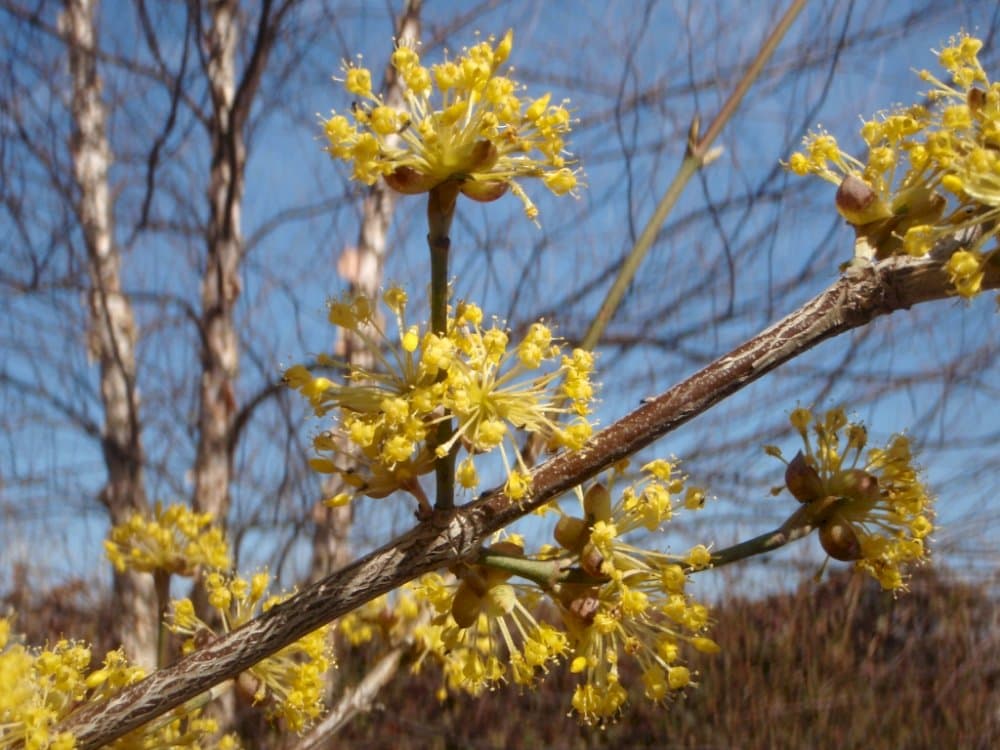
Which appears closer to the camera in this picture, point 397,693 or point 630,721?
point 630,721

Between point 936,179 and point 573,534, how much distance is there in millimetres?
405

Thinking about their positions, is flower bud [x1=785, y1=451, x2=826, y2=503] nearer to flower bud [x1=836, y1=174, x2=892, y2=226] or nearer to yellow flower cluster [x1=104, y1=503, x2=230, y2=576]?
flower bud [x1=836, y1=174, x2=892, y2=226]

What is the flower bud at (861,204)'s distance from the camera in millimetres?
663

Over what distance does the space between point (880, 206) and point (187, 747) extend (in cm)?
81

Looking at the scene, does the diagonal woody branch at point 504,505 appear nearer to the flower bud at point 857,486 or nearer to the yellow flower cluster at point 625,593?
the yellow flower cluster at point 625,593

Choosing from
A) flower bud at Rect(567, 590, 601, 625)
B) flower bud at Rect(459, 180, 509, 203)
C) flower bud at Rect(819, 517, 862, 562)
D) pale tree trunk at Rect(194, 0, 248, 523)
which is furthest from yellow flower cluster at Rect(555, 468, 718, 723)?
pale tree trunk at Rect(194, 0, 248, 523)

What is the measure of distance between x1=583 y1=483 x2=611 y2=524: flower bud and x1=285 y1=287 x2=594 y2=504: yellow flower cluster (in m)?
0.06

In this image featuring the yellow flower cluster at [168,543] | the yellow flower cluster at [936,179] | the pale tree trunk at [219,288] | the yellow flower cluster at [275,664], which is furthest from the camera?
the pale tree trunk at [219,288]

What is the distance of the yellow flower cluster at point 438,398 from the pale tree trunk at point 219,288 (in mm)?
2147

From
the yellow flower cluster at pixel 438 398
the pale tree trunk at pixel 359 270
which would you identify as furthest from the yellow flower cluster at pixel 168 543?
the pale tree trunk at pixel 359 270

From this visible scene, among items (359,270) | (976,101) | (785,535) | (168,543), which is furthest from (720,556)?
(359,270)

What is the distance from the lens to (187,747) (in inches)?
34.3

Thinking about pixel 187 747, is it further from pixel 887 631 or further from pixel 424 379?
pixel 887 631

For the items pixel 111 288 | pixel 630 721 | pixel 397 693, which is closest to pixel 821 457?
pixel 630 721
